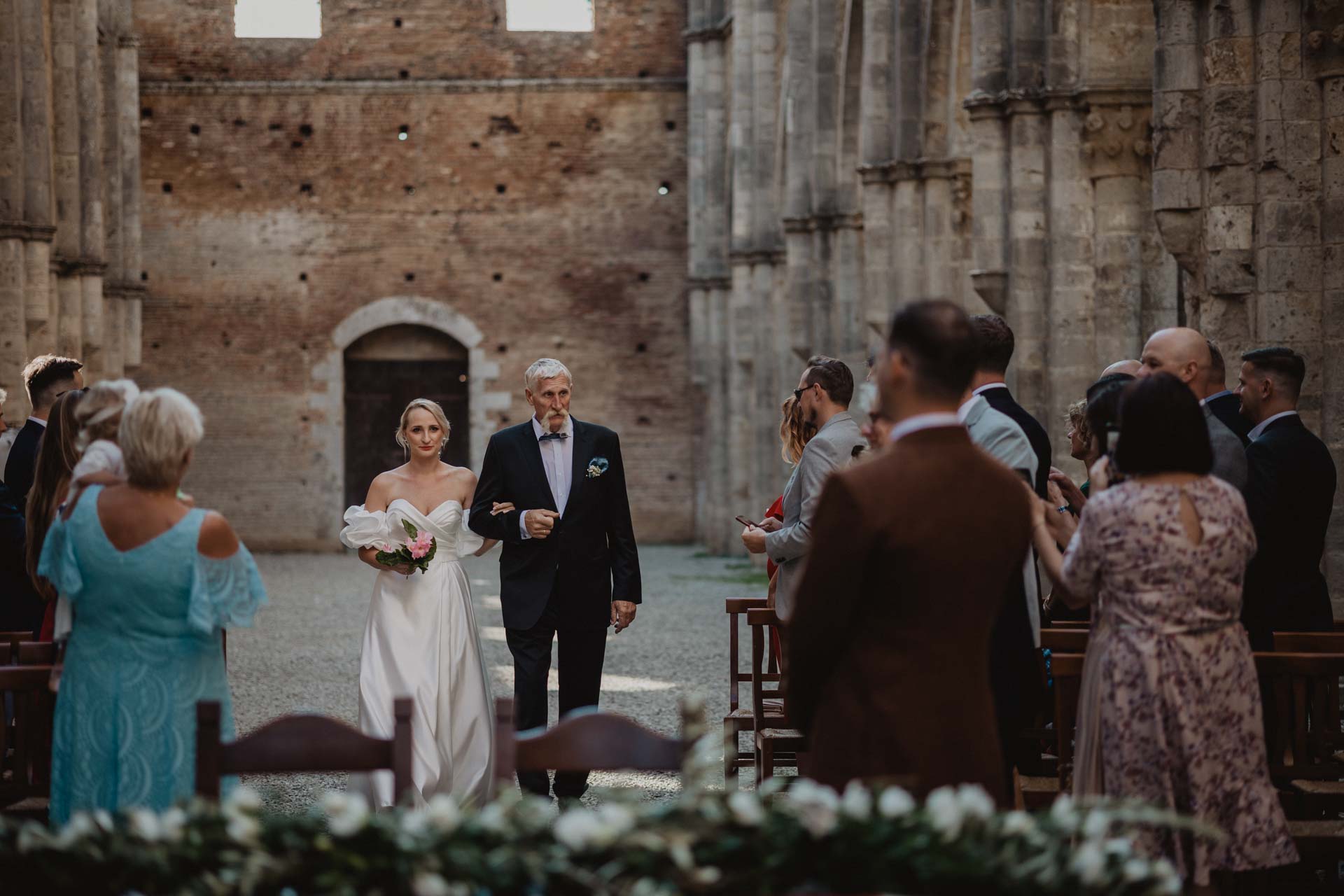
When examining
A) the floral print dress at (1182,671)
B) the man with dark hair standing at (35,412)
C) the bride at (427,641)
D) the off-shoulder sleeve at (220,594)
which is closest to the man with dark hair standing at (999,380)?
the floral print dress at (1182,671)

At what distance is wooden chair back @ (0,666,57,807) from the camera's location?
5043mm

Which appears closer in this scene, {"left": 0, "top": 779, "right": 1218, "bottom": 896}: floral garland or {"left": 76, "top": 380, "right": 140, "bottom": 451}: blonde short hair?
{"left": 0, "top": 779, "right": 1218, "bottom": 896}: floral garland

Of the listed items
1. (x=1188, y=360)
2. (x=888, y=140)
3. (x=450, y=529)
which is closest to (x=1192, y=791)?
(x=1188, y=360)

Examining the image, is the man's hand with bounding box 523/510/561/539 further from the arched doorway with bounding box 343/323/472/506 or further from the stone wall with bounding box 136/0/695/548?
the arched doorway with bounding box 343/323/472/506

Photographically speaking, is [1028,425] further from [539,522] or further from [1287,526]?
[539,522]

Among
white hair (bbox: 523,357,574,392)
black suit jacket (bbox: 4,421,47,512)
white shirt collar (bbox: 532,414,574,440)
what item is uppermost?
white hair (bbox: 523,357,574,392)

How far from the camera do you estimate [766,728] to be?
7062mm

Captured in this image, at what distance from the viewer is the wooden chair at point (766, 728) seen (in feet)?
21.9

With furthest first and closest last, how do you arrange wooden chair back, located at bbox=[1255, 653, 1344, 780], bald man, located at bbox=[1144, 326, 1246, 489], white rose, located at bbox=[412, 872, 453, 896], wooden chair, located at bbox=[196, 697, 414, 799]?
1. bald man, located at bbox=[1144, 326, 1246, 489]
2. wooden chair back, located at bbox=[1255, 653, 1344, 780]
3. wooden chair, located at bbox=[196, 697, 414, 799]
4. white rose, located at bbox=[412, 872, 453, 896]

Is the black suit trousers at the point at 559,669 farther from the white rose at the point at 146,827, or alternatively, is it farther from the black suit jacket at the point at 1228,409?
the white rose at the point at 146,827

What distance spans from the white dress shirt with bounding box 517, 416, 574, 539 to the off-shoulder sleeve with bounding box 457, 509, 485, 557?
0.37 metres

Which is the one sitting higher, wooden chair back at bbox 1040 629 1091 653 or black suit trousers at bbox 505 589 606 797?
wooden chair back at bbox 1040 629 1091 653

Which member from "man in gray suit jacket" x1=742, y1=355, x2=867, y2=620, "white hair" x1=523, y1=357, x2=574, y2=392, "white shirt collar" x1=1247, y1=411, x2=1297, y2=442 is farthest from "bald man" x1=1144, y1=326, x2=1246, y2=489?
"white hair" x1=523, y1=357, x2=574, y2=392

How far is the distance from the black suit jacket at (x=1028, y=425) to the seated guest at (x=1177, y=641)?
1.18 m
